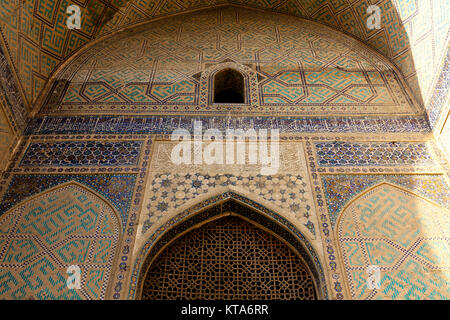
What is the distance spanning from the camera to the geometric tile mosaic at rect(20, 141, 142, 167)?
166 inches

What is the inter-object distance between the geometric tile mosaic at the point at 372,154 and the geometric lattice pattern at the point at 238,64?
1.64 ft

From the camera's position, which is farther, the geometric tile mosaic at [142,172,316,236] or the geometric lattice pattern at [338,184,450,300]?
the geometric tile mosaic at [142,172,316,236]

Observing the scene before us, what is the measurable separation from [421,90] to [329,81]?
1.01 meters

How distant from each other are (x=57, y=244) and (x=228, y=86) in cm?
286

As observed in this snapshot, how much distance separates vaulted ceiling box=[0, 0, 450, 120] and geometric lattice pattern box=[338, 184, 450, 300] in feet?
4.80

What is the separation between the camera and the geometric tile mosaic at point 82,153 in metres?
4.21
